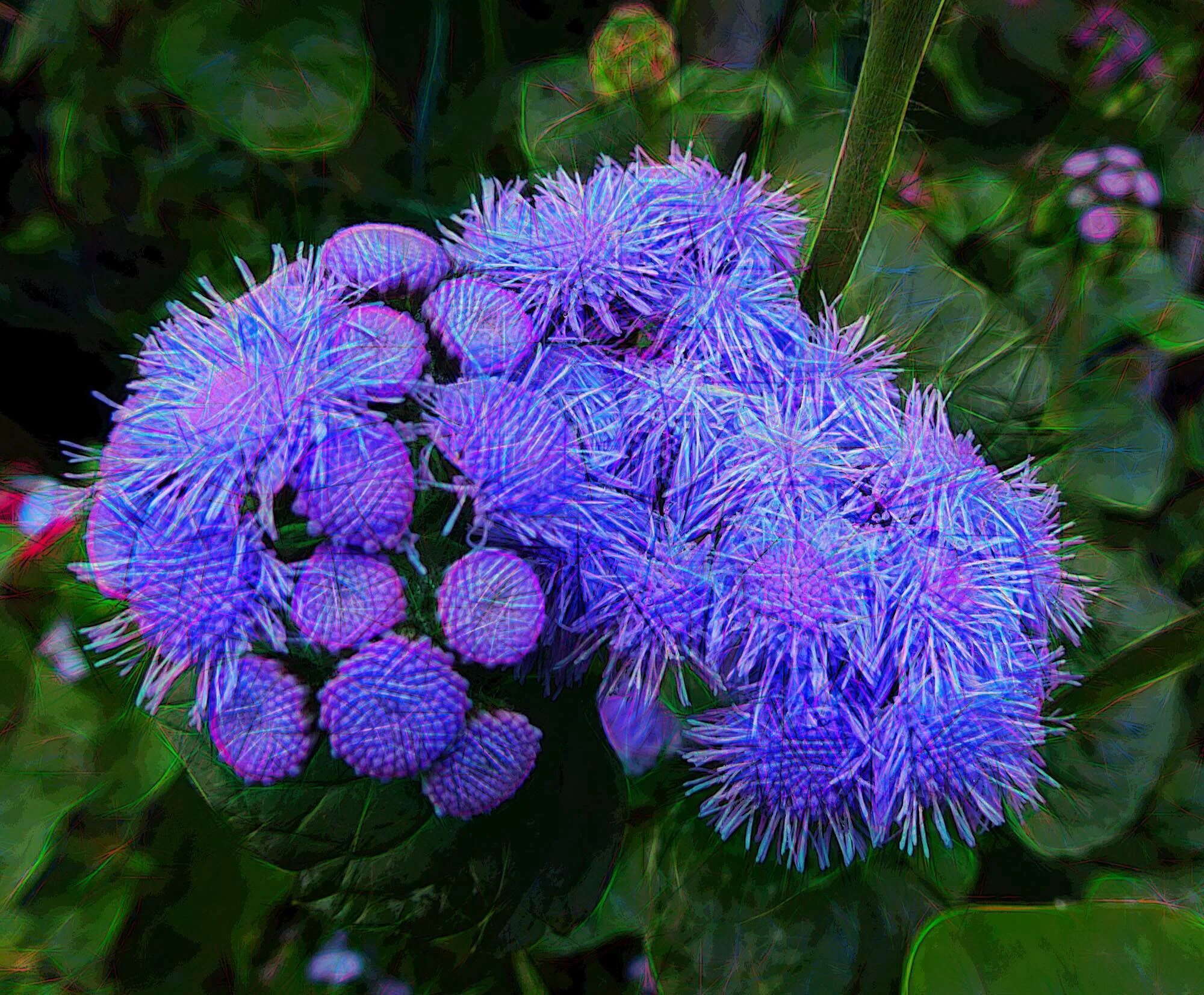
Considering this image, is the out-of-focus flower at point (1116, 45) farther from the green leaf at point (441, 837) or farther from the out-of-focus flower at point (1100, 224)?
the green leaf at point (441, 837)

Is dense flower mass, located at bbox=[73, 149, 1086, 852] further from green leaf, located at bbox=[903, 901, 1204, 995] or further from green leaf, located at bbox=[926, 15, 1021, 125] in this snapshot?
green leaf, located at bbox=[926, 15, 1021, 125]

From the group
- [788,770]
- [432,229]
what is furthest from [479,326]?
[788,770]

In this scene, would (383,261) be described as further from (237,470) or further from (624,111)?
(624,111)

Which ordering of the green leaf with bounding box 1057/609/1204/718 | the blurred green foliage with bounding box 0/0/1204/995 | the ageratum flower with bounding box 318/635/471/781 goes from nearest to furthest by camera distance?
the ageratum flower with bounding box 318/635/471/781 < the blurred green foliage with bounding box 0/0/1204/995 < the green leaf with bounding box 1057/609/1204/718

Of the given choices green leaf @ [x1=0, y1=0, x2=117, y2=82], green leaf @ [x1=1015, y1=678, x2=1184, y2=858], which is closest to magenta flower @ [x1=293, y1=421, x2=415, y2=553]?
green leaf @ [x1=0, y1=0, x2=117, y2=82]

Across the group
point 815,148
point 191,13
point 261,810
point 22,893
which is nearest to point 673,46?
point 815,148

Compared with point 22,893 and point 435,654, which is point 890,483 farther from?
point 22,893
